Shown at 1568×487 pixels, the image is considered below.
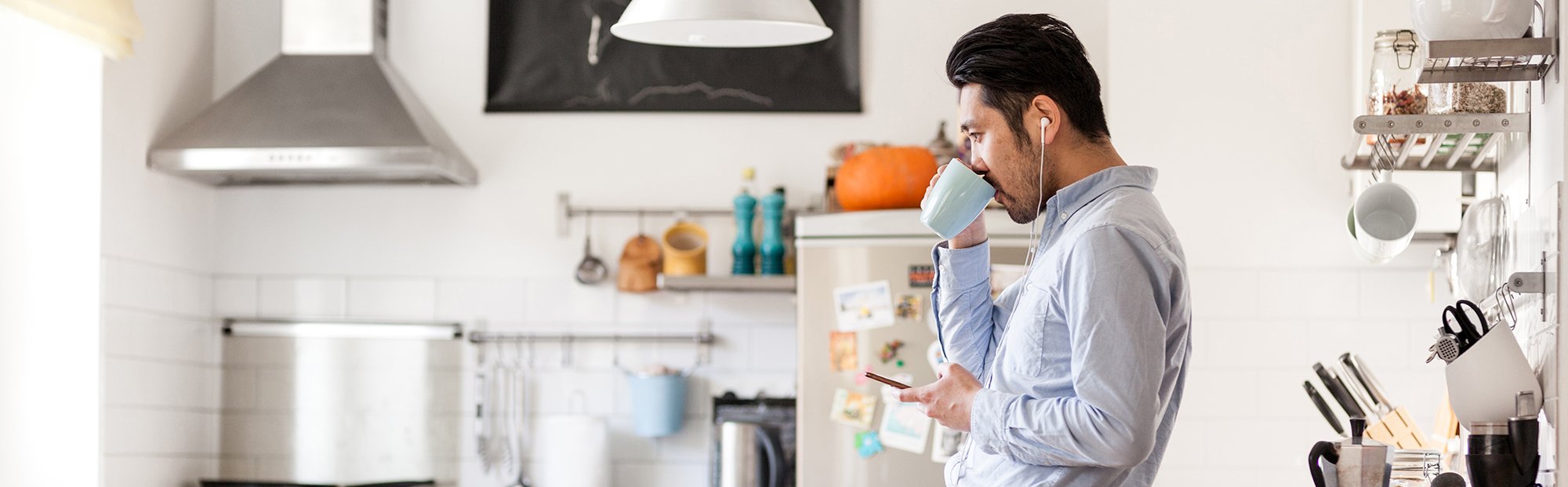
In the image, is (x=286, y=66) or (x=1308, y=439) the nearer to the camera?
(x=1308, y=439)

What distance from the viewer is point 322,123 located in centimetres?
405

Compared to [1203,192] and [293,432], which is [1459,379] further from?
[293,432]

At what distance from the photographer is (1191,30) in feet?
12.3

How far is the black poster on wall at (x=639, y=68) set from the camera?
14.2 feet

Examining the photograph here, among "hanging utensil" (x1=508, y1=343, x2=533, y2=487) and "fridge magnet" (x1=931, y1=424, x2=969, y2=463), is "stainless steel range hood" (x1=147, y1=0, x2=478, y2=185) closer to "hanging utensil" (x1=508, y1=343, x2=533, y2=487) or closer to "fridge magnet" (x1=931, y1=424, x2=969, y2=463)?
"hanging utensil" (x1=508, y1=343, x2=533, y2=487)

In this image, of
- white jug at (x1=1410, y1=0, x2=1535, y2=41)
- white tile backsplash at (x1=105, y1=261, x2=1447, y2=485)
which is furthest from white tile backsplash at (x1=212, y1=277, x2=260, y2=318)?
white jug at (x1=1410, y1=0, x2=1535, y2=41)

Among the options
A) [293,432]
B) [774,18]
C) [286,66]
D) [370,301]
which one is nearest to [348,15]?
[286,66]

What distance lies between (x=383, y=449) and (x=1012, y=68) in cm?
330

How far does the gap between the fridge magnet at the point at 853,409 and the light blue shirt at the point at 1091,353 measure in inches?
77.2

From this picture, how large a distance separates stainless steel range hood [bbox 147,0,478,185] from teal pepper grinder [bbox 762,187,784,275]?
91 cm

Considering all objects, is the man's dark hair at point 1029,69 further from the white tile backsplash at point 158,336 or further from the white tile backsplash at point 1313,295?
the white tile backsplash at point 158,336

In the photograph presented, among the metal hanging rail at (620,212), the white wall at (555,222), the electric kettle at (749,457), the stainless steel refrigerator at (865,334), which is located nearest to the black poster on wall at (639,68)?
the white wall at (555,222)

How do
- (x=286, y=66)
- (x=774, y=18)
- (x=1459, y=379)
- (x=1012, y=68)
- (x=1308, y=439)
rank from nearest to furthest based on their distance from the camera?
(x=1012, y=68)
(x=1459, y=379)
(x=774, y=18)
(x=1308, y=439)
(x=286, y=66)

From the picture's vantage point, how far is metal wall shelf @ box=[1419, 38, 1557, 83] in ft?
5.45
